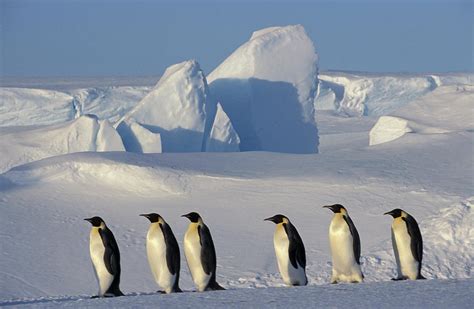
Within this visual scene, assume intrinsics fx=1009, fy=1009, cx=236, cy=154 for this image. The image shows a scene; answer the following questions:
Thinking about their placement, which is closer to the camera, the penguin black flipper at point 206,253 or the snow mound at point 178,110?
the penguin black flipper at point 206,253

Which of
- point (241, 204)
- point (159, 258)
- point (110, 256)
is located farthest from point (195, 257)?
point (241, 204)

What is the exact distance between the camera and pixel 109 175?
15664 mm

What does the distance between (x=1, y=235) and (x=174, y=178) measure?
330 cm

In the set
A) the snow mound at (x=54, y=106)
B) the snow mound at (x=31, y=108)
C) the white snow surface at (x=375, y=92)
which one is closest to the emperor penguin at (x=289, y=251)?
the snow mound at (x=54, y=106)

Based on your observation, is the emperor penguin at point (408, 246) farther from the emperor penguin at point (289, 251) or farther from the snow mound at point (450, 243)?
the snow mound at point (450, 243)

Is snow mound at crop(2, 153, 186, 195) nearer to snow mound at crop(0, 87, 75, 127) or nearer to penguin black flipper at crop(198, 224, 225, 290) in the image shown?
penguin black flipper at crop(198, 224, 225, 290)

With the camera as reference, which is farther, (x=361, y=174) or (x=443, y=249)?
(x=361, y=174)

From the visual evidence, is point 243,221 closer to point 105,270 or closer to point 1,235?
point 1,235

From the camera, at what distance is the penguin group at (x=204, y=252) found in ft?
25.6

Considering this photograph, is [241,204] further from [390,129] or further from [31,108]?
[31,108]

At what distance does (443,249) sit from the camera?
39.8 feet

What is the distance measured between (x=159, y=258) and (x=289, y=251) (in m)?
1.02

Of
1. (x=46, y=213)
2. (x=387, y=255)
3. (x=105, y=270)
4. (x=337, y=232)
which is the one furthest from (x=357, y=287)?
(x=46, y=213)

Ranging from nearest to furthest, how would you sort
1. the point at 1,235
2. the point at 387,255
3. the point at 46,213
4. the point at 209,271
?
the point at 209,271, the point at 387,255, the point at 1,235, the point at 46,213
